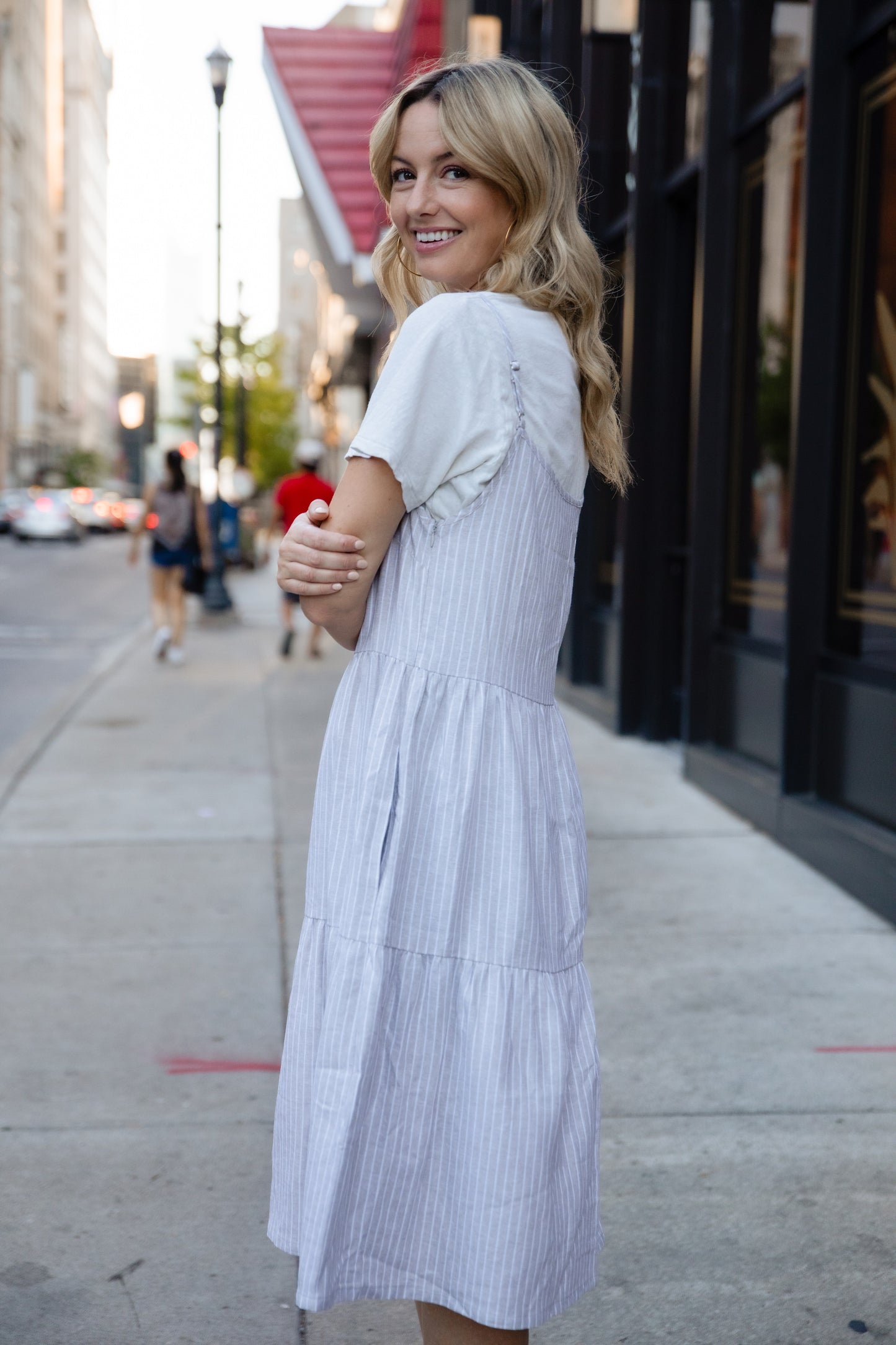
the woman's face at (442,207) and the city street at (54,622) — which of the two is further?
the city street at (54,622)

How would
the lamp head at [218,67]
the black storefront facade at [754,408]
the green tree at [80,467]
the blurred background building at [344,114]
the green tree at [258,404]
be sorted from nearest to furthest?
the black storefront facade at [754,408] < the blurred background building at [344,114] < the lamp head at [218,67] < the green tree at [258,404] < the green tree at [80,467]

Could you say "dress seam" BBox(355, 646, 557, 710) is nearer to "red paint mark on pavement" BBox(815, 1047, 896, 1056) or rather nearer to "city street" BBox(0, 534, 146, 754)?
"red paint mark on pavement" BBox(815, 1047, 896, 1056)

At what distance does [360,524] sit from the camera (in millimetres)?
1799

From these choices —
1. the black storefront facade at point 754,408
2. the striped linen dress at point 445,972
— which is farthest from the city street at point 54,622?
the striped linen dress at point 445,972

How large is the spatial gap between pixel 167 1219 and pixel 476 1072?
4.92 feet

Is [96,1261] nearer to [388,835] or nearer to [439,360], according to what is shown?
[388,835]

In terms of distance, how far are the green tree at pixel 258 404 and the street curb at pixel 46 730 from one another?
24.1m

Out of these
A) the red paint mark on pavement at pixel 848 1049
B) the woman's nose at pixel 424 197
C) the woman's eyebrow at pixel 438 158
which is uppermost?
the woman's eyebrow at pixel 438 158

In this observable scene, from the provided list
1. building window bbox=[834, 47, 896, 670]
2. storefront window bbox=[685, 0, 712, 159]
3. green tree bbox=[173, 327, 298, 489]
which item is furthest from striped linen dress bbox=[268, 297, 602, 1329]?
green tree bbox=[173, 327, 298, 489]

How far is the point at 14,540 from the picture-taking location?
4466 cm

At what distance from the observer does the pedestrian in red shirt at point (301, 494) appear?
1326 centimetres

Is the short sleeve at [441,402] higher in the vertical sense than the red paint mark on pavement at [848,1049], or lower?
higher

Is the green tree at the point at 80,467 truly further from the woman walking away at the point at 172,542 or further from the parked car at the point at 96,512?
the woman walking away at the point at 172,542

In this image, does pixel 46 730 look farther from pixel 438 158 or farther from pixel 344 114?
pixel 344 114
